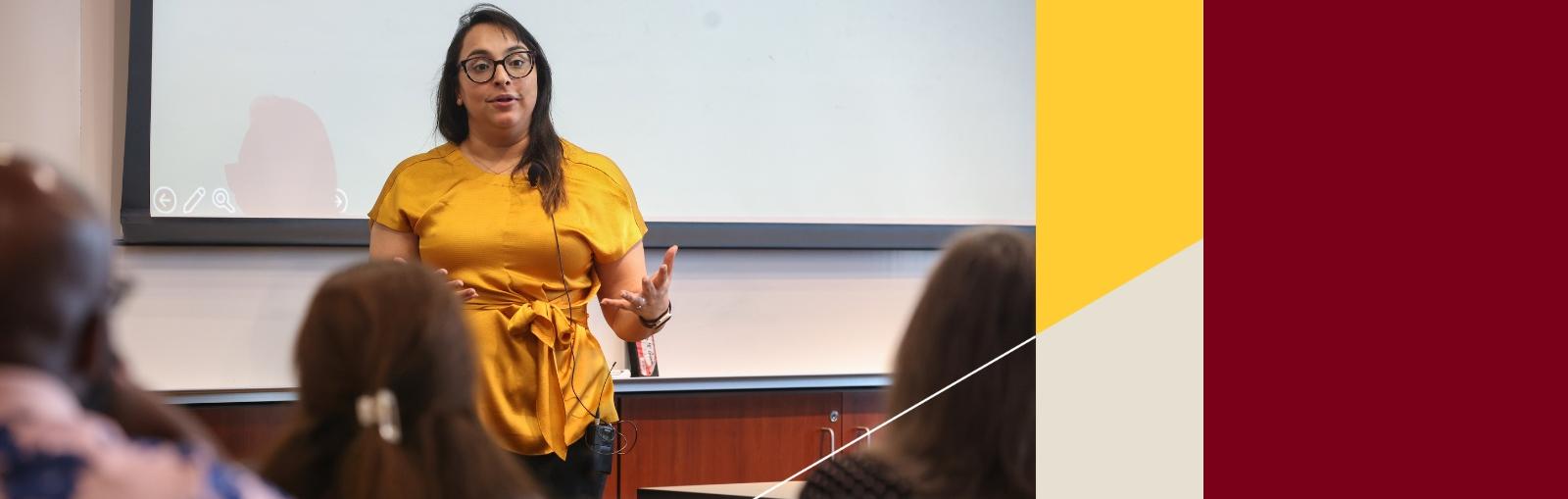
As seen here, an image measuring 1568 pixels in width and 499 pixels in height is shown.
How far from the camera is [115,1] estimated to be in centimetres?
302

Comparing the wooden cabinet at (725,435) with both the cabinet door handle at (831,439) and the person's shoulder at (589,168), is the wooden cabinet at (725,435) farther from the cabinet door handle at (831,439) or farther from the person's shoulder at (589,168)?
the person's shoulder at (589,168)

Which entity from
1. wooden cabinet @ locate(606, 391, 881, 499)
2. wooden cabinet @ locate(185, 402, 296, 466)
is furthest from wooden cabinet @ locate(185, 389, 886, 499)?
wooden cabinet @ locate(185, 402, 296, 466)

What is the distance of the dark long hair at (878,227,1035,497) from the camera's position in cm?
111

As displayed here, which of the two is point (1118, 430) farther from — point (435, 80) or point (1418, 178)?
point (435, 80)

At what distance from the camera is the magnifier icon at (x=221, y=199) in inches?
121

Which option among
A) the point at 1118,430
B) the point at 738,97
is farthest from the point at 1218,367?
the point at 738,97

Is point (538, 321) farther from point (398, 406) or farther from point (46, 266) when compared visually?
point (46, 266)

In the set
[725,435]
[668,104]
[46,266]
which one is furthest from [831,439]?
[46,266]

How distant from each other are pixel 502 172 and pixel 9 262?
4.66ft

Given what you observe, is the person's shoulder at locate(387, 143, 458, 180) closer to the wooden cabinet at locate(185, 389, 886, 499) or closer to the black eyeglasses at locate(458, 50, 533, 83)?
the black eyeglasses at locate(458, 50, 533, 83)

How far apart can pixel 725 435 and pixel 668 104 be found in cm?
88

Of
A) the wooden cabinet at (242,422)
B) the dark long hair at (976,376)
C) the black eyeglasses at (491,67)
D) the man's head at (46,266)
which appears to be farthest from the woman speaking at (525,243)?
the man's head at (46,266)

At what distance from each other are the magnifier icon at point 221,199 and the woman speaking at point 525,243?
126 centimetres

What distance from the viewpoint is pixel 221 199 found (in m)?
3.08
